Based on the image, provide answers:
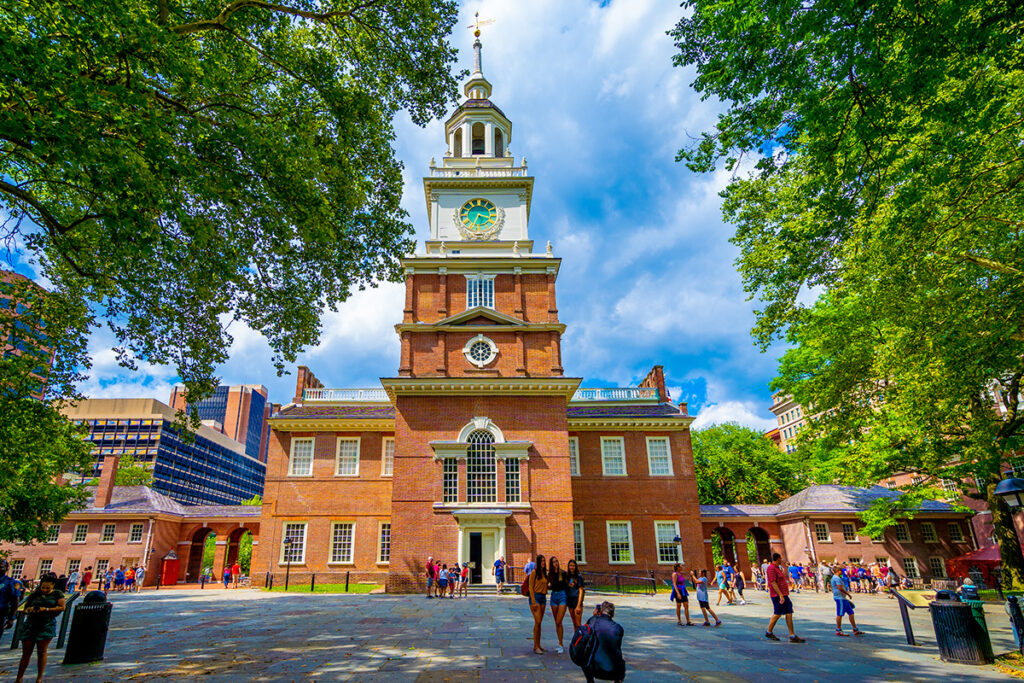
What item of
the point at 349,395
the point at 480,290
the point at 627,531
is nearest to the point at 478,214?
the point at 480,290

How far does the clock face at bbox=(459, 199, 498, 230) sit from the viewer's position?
31062 mm

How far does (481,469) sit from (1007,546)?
2045 centimetres

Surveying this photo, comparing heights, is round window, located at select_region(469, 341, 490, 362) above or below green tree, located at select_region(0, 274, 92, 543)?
above

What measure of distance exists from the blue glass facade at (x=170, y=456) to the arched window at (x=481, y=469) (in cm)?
6142

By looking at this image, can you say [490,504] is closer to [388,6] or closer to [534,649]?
[534,649]

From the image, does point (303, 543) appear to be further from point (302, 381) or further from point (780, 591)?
point (780, 591)

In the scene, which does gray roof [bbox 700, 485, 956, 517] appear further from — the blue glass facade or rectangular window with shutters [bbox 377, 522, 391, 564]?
the blue glass facade

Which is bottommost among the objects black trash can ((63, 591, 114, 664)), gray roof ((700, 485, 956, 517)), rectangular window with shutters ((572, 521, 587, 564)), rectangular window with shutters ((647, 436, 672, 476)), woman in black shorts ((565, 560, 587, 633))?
black trash can ((63, 591, 114, 664))

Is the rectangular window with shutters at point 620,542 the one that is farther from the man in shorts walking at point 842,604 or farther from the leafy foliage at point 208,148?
the leafy foliage at point 208,148

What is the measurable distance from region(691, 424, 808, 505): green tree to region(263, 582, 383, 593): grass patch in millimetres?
27172

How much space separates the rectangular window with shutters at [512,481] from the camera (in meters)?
24.8

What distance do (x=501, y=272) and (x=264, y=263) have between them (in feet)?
57.3

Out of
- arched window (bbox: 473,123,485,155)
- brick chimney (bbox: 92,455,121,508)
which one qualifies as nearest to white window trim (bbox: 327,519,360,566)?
brick chimney (bbox: 92,455,121,508)

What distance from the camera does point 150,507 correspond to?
115ft
